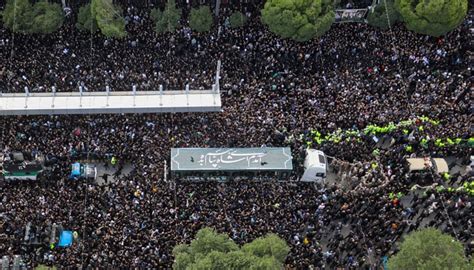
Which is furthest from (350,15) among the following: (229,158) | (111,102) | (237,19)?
(111,102)

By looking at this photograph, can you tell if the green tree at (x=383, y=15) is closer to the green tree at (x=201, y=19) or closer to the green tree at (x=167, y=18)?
the green tree at (x=201, y=19)

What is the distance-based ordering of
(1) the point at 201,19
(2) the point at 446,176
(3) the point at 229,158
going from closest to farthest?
(3) the point at 229,158 → (2) the point at 446,176 → (1) the point at 201,19

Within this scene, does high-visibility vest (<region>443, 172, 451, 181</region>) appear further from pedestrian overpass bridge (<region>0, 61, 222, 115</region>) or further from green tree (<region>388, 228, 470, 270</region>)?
pedestrian overpass bridge (<region>0, 61, 222, 115</region>)

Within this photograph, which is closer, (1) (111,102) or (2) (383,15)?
(1) (111,102)

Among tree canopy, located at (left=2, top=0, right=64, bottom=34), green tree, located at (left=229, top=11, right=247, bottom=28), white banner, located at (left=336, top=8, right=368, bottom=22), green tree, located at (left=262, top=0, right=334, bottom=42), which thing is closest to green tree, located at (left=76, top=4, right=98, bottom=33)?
tree canopy, located at (left=2, top=0, right=64, bottom=34)

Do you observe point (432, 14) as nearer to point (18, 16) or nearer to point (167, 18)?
point (167, 18)

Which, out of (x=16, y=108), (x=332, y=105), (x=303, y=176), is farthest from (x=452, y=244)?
(x=16, y=108)

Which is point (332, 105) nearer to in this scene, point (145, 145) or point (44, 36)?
point (145, 145)

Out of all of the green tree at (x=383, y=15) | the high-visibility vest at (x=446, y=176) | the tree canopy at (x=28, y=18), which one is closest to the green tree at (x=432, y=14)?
the green tree at (x=383, y=15)
